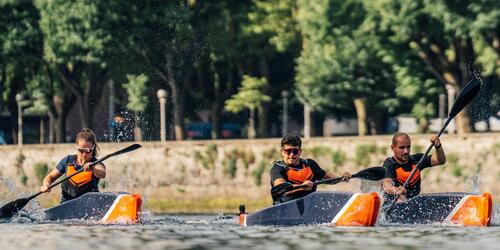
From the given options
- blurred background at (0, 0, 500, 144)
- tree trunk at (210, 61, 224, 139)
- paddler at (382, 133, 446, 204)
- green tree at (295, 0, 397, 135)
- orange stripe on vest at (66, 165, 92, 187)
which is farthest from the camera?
tree trunk at (210, 61, 224, 139)

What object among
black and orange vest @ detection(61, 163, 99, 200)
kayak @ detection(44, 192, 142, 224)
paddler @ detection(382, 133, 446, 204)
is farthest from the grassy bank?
paddler @ detection(382, 133, 446, 204)

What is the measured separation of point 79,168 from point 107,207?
86 cm

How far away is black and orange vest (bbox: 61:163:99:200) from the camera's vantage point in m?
29.8

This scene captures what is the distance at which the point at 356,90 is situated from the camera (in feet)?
197

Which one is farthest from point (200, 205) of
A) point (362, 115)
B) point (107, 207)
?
point (107, 207)

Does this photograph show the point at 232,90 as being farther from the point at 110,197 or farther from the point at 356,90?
the point at 110,197

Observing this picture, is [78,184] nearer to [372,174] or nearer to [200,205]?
[372,174]

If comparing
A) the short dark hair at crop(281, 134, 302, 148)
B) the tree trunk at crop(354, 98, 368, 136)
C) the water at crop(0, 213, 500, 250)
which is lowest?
the water at crop(0, 213, 500, 250)

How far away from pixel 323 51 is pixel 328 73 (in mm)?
891

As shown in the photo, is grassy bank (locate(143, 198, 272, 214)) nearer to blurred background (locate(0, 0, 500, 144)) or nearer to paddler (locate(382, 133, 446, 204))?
blurred background (locate(0, 0, 500, 144))

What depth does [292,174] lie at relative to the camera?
1094 inches

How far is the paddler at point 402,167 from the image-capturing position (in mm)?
A: 28281

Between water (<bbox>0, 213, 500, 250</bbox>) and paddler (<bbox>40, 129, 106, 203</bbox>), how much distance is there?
28.3 inches

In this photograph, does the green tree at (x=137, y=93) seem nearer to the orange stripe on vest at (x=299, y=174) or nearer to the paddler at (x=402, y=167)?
the paddler at (x=402, y=167)
